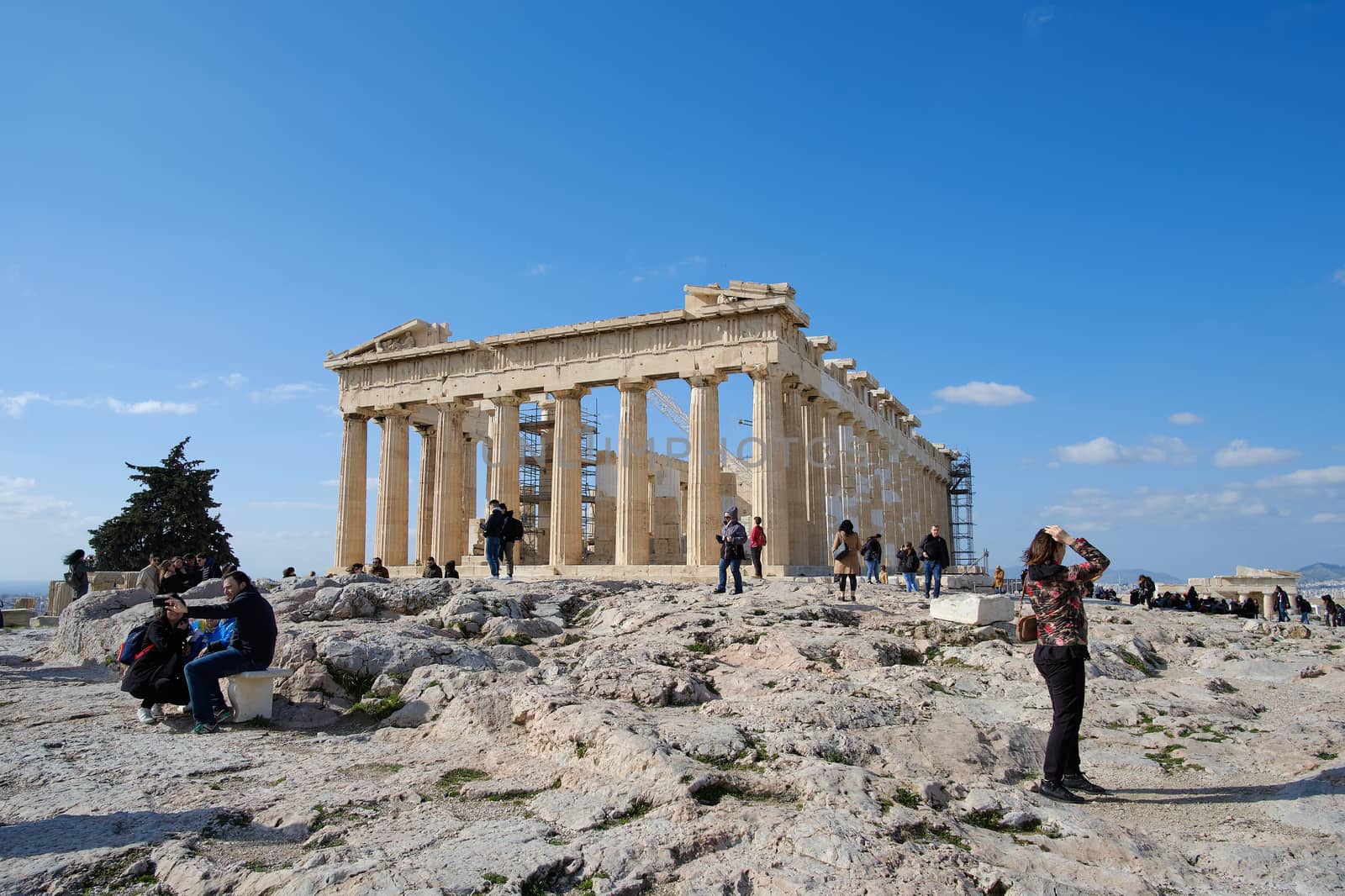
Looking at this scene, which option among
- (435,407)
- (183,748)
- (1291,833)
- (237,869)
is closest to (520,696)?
(183,748)

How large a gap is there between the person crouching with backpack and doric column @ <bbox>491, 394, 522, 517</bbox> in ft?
72.3

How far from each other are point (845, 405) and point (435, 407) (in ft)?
53.4

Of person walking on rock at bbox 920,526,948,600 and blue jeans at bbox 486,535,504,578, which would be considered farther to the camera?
blue jeans at bbox 486,535,504,578

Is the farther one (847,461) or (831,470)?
(847,461)

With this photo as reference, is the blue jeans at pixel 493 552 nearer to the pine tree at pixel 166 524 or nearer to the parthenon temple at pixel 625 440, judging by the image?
the parthenon temple at pixel 625 440

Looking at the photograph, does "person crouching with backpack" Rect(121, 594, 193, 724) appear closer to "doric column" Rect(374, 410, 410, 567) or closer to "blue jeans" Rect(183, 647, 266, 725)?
"blue jeans" Rect(183, 647, 266, 725)

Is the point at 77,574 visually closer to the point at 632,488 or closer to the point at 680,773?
the point at 632,488

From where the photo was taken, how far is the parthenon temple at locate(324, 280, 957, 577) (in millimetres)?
27859

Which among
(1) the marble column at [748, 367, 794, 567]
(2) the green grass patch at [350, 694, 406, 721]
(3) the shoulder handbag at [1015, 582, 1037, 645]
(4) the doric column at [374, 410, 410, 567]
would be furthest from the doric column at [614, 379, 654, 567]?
(3) the shoulder handbag at [1015, 582, 1037, 645]

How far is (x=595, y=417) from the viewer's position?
141ft

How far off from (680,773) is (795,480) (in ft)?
77.9

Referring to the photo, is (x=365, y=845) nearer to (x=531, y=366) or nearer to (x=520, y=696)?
(x=520, y=696)

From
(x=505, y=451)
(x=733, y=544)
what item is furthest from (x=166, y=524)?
(x=733, y=544)

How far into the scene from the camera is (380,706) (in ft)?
29.5
